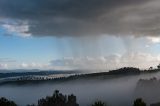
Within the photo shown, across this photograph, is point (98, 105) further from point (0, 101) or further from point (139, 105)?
point (0, 101)

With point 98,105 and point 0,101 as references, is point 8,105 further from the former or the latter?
point 98,105

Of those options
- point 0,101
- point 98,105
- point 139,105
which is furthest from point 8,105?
point 139,105

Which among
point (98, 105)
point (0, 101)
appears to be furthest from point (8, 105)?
point (98, 105)

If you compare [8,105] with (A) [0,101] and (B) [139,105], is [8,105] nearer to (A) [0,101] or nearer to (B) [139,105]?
(A) [0,101]

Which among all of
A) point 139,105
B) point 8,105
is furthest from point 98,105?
point 8,105

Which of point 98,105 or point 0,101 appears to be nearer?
point 0,101

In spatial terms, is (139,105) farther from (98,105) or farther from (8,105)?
(8,105)

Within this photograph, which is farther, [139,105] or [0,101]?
[139,105]

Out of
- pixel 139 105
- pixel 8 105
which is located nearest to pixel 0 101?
pixel 8 105
